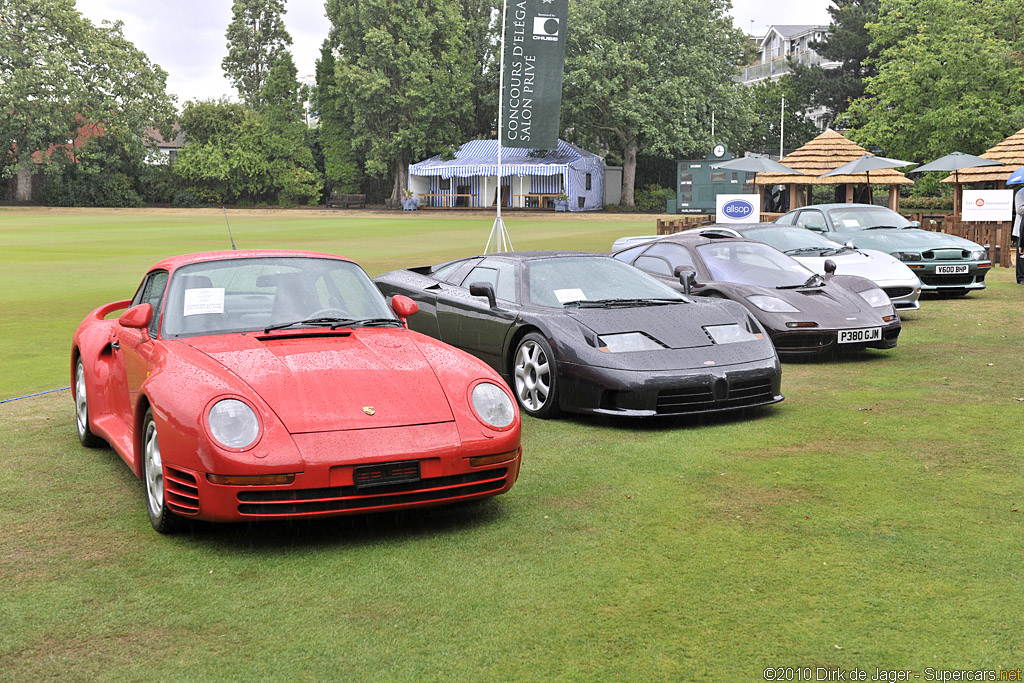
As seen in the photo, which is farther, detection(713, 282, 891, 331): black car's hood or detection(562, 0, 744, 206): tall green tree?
detection(562, 0, 744, 206): tall green tree

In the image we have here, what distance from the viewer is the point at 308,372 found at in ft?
16.5

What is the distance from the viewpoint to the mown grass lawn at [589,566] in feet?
11.9

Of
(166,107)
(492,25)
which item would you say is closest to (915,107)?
(492,25)

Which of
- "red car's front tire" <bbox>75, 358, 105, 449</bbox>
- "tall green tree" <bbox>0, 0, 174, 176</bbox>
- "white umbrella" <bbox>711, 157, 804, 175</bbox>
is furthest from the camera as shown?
"tall green tree" <bbox>0, 0, 174, 176</bbox>

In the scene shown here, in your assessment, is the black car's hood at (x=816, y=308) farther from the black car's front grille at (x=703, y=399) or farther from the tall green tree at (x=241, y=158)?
the tall green tree at (x=241, y=158)

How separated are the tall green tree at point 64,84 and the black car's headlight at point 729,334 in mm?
74038

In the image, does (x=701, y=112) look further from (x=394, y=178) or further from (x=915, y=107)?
(x=394, y=178)

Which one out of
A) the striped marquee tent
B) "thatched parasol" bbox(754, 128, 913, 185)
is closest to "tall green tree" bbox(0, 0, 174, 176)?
the striped marquee tent

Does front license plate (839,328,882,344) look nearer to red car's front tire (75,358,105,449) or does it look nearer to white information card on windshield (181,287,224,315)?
white information card on windshield (181,287,224,315)

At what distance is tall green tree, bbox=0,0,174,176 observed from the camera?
72.9 m

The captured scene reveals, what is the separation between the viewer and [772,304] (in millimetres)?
10297

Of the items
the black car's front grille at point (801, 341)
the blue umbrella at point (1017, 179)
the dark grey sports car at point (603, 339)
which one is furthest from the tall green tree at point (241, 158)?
the dark grey sports car at point (603, 339)

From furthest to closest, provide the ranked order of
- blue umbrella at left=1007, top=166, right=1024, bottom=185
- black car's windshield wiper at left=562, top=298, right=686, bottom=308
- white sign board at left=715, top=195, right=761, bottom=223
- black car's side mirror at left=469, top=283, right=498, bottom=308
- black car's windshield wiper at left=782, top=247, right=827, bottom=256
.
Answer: white sign board at left=715, top=195, right=761, bottom=223 < blue umbrella at left=1007, top=166, right=1024, bottom=185 < black car's windshield wiper at left=782, top=247, right=827, bottom=256 < black car's windshield wiper at left=562, top=298, right=686, bottom=308 < black car's side mirror at left=469, top=283, right=498, bottom=308

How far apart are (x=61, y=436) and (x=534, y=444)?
3.30 metres
